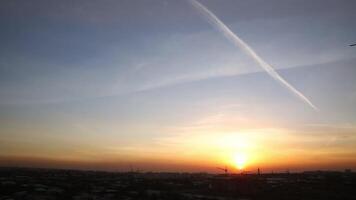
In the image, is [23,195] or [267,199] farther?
[267,199]

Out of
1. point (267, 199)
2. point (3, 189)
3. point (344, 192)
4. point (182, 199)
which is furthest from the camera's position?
point (344, 192)

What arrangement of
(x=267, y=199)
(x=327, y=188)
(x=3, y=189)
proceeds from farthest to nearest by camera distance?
(x=327, y=188) < (x=3, y=189) < (x=267, y=199)

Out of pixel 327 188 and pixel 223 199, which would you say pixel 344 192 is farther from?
pixel 223 199

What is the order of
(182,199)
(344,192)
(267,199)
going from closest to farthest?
(182,199)
(267,199)
(344,192)

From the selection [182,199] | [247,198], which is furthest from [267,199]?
[182,199]

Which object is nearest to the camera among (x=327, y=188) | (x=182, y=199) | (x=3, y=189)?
(x=182, y=199)

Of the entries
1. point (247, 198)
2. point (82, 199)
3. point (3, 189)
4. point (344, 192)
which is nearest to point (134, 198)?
point (82, 199)

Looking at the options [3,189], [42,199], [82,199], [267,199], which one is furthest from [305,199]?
[3,189]

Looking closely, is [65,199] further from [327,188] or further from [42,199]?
[327,188]

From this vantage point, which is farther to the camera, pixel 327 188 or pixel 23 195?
pixel 327 188
